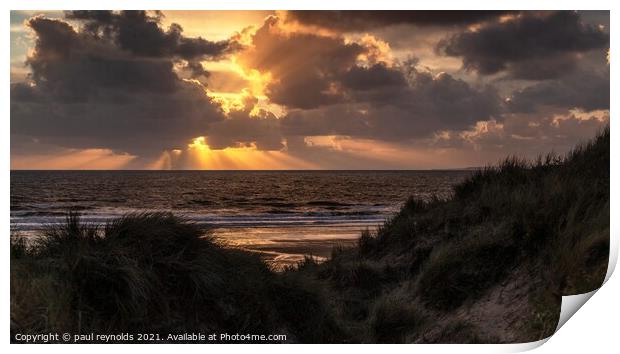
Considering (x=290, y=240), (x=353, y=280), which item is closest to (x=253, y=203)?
(x=290, y=240)

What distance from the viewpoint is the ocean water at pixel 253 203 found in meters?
12.5

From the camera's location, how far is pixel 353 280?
7.94 meters

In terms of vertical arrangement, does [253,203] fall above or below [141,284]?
below

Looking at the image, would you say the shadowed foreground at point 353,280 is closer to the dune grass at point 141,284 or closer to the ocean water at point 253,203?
the dune grass at point 141,284

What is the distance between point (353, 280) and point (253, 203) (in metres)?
14.1

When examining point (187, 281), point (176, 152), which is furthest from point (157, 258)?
point (176, 152)

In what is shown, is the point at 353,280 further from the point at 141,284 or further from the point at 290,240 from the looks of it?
the point at 290,240

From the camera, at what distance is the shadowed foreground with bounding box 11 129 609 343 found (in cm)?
494

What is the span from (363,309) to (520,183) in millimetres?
2658

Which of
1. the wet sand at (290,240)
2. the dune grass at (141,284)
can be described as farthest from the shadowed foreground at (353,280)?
the wet sand at (290,240)

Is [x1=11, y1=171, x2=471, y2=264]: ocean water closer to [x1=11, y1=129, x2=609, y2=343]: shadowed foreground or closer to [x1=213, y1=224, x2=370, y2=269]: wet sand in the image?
[x1=213, y1=224, x2=370, y2=269]: wet sand

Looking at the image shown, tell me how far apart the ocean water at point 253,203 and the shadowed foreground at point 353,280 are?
1809 mm

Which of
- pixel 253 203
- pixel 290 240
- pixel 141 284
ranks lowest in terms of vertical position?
pixel 290 240
